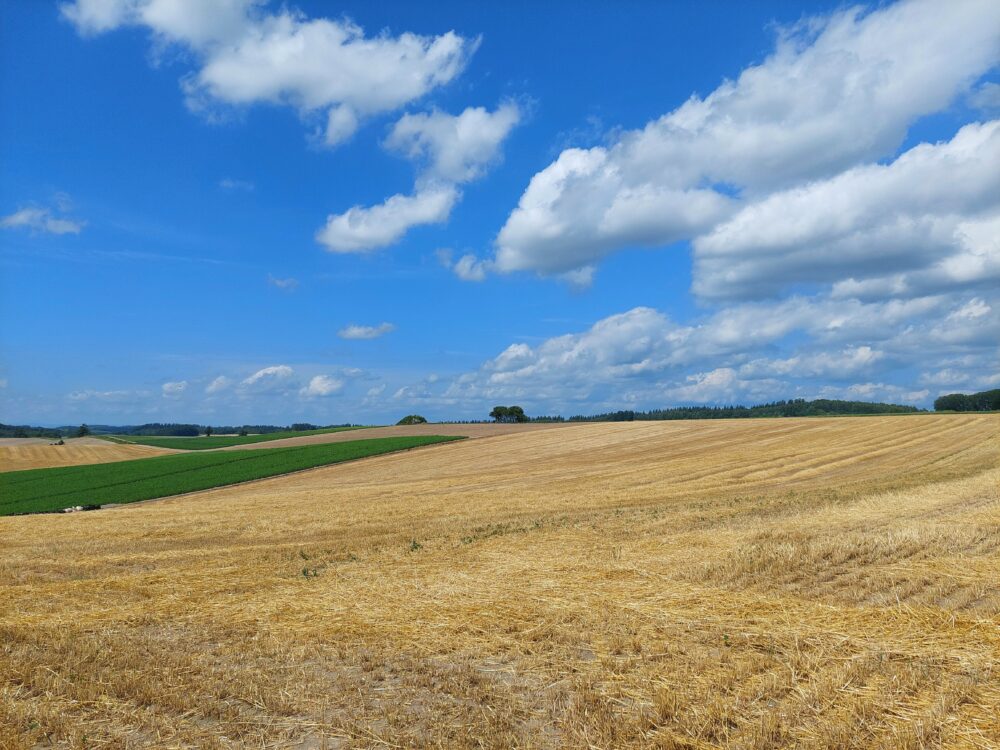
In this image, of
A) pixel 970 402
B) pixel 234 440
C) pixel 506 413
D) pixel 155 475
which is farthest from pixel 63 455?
pixel 970 402

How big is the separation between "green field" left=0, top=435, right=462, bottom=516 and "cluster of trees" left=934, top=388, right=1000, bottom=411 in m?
90.0

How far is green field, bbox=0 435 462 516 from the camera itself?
129ft

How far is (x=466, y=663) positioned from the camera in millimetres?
7648

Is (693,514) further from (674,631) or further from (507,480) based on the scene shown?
(507,480)

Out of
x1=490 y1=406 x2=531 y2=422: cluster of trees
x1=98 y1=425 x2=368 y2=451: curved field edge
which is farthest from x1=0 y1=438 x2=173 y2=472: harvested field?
x1=490 y1=406 x2=531 y2=422: cluster of trees

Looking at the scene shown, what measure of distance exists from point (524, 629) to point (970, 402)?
430 ft

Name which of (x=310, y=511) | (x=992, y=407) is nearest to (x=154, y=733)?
(x=310, y=511)

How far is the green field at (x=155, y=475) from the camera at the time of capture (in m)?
39.3

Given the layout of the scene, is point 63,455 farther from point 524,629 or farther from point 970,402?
point 970,402

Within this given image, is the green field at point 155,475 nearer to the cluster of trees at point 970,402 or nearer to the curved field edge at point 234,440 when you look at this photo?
the curved field edge at point 234,440

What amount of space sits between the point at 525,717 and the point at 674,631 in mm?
3025

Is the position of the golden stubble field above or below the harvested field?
below

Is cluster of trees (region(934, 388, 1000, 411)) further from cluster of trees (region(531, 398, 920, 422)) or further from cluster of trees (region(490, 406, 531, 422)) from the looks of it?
cluster of trees (region(490, 406, 531, 422))

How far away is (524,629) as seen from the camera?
8.74 m
